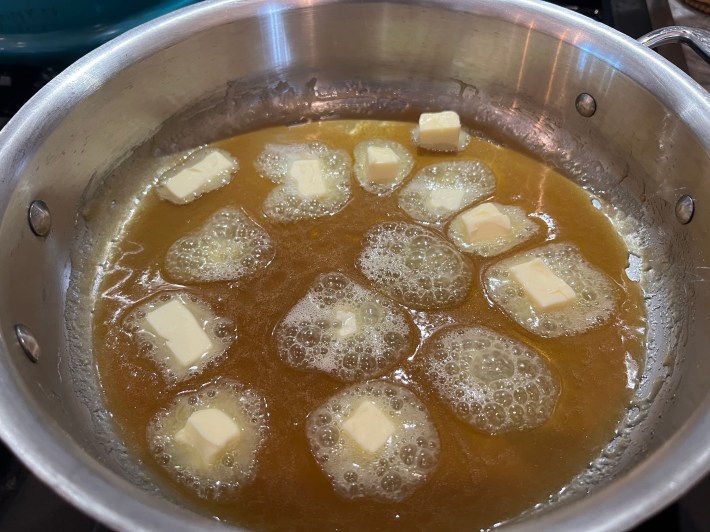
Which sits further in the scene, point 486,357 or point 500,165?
point 500,165

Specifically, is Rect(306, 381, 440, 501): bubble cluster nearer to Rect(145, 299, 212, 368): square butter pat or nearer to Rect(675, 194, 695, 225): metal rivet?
Rect(145, 299, 212, 368): square butter pat

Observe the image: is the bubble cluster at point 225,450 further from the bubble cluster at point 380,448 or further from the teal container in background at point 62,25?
the teal container in background at point 62,25

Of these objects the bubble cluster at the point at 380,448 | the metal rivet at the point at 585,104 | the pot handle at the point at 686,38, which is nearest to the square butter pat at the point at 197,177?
the bubble cluster at the point at 380,448

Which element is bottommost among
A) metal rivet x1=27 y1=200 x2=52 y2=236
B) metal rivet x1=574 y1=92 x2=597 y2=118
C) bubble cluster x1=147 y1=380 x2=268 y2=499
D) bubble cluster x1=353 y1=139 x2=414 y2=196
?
bubble cluster x1=147 y1=380 x2=268 y2=499

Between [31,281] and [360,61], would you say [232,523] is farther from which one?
[360,61]

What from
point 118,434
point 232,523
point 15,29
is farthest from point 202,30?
point 232,523

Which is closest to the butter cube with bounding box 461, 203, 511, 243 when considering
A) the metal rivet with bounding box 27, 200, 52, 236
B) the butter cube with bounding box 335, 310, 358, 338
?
the butter cube with bounding box 335, 310, 358, 338
